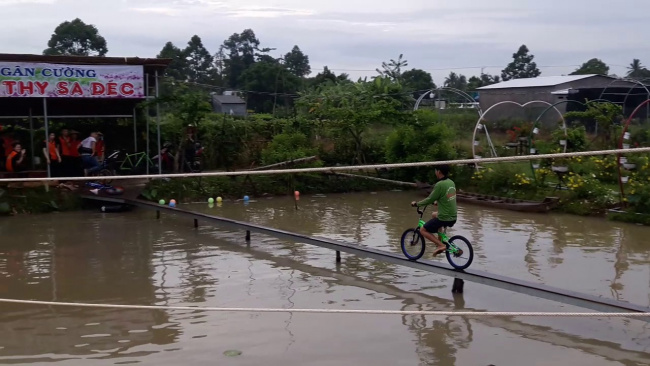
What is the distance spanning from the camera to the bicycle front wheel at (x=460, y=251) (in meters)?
8.66

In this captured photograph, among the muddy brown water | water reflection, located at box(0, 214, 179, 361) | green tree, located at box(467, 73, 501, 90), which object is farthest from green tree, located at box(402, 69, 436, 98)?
water reflection, located at box(0, 214, 179, 361)

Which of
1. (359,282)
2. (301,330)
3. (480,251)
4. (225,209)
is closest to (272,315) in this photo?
(301,330)

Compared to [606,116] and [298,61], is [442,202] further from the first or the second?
[298,61]

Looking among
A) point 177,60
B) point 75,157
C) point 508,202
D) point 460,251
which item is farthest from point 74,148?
point 177,60

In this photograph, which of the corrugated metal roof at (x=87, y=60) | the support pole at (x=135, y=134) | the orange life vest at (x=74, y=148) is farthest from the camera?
the support pole at (x=135, y=134)

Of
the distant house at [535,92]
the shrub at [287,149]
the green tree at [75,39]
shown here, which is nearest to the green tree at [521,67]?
the distant house at [535,92]

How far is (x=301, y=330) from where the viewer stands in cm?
708

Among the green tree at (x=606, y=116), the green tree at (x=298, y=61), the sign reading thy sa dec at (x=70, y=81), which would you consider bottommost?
the green tree at (x=606, y=116)

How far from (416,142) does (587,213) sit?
233 inches

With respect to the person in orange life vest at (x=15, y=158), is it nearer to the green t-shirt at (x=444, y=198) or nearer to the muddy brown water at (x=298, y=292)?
the muddy brown water at (x=298, y=292)

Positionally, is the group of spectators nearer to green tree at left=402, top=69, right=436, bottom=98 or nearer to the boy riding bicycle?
the boy riding bicycle

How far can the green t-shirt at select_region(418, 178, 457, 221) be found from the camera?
870cm

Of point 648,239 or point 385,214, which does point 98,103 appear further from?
point 648,239

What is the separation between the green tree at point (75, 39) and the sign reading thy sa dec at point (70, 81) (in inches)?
1287
